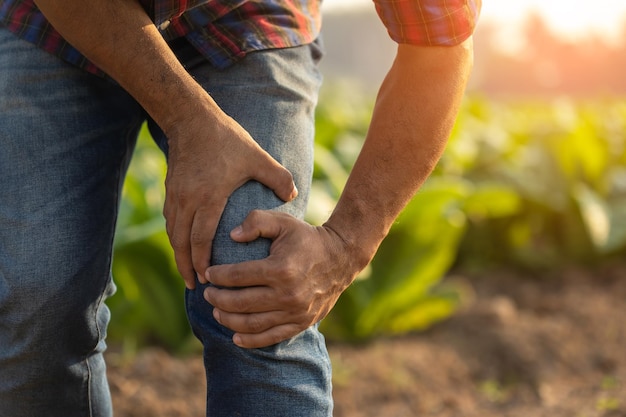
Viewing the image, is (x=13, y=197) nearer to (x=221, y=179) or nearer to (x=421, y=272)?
(x=221, y=179)

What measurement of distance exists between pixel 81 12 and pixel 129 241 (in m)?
1.68

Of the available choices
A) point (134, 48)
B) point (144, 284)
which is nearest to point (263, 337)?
point (134, 48)

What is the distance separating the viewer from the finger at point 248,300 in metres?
1.42

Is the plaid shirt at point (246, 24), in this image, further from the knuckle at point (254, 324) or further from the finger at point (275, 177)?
the knuckle at point (254, 324)

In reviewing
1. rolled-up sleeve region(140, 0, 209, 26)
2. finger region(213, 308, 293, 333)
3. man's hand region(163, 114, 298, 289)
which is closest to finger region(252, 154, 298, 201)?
man's hand region(163, 114, 298, 289)

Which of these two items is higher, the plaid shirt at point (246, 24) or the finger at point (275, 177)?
the plaid shirt at point (246, 24)

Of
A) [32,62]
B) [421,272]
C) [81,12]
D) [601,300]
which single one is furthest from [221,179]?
[601,300]

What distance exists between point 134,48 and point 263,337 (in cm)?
55

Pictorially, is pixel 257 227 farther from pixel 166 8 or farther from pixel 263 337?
pixel 166 8

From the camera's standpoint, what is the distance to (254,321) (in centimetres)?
142

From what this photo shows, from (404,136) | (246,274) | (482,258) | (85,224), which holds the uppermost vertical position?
(404,136)

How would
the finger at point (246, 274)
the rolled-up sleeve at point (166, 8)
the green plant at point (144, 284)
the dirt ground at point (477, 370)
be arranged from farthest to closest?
the green plant at point (144, 284), the dirt ground at point (477, 370), the rolled-up sleeve at point (166, 8), the finger at point (246, 274)

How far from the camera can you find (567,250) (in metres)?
4.45

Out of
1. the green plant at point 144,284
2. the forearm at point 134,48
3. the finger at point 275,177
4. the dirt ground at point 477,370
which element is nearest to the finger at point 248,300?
the finger at point 275,177
